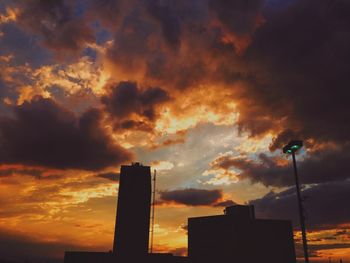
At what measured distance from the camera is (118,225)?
130 metres

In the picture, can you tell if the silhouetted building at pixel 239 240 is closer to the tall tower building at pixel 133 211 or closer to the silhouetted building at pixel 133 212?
the silhouetted building at pixel 133 212

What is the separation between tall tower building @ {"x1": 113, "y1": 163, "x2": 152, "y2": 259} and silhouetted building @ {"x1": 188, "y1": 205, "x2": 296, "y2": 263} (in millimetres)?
37022

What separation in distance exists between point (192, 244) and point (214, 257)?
7.74 m

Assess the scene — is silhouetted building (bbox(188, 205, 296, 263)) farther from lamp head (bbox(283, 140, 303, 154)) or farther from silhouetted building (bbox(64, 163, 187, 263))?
lamp head (bbox(283, 140, 303, 154))

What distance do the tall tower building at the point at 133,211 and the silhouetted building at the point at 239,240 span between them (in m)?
37.0

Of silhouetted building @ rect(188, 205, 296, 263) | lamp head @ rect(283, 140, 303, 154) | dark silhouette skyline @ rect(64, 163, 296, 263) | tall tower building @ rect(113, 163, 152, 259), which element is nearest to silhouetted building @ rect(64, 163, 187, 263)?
tall tower building @ rect(113, 163, 152, 259)

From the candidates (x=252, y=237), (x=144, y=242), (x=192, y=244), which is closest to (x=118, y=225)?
(x=144, y=242)

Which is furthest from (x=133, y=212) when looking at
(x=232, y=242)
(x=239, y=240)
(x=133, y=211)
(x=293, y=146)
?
(x=293, y=146)

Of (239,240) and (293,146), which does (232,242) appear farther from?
(293,146)

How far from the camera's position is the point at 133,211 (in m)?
133

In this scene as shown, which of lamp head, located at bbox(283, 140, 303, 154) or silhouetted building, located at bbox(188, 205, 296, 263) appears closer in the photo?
lamp head, located at bbox(283, 140, 303, 154)

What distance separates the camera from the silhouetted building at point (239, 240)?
311 feet

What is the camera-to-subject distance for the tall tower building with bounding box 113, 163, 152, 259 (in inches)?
5025

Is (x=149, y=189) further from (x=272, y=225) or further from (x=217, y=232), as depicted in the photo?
(x=272, y=225)
